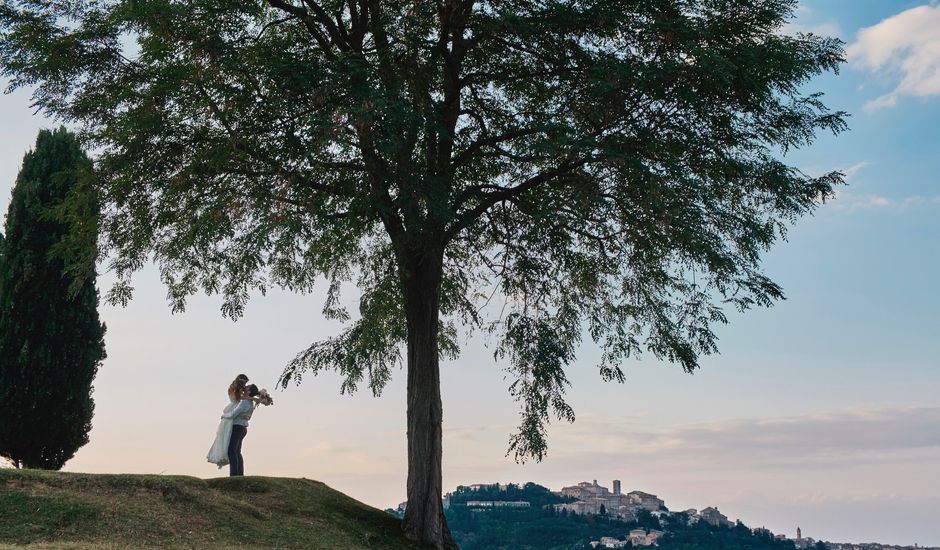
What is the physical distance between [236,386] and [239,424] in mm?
743

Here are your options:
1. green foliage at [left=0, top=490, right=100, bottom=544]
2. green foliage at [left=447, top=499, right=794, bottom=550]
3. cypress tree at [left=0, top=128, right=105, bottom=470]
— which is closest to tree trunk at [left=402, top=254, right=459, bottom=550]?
green foliage at [left=0, top=490, right=100, bottom=544]

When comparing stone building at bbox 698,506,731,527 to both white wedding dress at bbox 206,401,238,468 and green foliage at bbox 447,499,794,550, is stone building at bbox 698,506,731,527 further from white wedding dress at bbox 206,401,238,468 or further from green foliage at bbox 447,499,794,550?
white wedding dress at bbox 206,401,238,468

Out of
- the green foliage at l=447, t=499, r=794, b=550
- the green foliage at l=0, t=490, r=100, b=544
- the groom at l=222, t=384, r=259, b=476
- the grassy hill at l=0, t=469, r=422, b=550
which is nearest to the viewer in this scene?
the green foliage at l=0, t=490, r=100, b=544

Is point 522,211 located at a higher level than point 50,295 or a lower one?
higher

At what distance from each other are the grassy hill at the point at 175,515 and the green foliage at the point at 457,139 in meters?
3.03

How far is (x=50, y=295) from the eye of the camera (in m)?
18.8

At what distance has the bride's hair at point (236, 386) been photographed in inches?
660

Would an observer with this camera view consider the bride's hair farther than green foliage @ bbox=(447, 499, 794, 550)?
No

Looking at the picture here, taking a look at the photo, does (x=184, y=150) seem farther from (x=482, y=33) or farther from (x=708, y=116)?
(x=708, y=116)

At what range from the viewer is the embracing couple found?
1675 cm

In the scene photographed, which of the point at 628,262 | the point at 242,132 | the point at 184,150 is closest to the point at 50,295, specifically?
the point at 184,150

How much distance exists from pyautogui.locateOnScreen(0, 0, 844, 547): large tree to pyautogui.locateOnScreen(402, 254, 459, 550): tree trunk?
4 cm

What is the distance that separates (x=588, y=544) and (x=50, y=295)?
1944 centimetres

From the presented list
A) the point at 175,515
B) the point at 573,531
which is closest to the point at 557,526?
the point at 573,531
